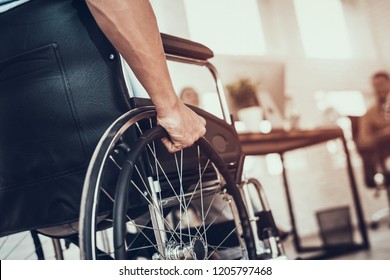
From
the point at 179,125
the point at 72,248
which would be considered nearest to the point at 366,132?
the point at 72,248

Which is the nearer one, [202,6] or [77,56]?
[77,56]

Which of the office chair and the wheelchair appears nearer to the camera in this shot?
the wheelchair

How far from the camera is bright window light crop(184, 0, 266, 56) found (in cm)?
236

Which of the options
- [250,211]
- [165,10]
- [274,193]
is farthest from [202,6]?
[274,193]

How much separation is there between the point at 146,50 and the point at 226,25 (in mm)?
1827

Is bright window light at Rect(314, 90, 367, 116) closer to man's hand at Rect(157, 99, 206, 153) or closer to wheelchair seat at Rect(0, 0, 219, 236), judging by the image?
man's hand at Rect(157, 99, 206, 153)

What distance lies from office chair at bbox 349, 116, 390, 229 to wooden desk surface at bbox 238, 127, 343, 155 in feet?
1.11

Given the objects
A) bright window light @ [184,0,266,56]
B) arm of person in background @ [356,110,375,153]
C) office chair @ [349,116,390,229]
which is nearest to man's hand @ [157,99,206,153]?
bright window light @ [184,0,266,56]

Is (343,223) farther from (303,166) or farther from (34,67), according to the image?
(34,67)

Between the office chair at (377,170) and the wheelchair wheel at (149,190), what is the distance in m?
1.80

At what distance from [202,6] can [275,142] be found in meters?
0.81

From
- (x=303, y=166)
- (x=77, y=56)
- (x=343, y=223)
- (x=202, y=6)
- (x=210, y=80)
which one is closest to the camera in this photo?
(x=77, y=56)

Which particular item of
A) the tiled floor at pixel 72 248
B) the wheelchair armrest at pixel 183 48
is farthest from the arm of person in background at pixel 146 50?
the tiled floor at pixel 72 248
